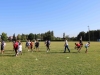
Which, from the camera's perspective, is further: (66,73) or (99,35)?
(99,35)

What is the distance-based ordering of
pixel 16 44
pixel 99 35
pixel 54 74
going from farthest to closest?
pixel 99 35 → pixel 16 44 → pixel 54 74

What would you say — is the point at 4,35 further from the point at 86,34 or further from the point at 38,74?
the point at 38,74

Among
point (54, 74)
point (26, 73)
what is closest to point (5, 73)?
point (26, 73)

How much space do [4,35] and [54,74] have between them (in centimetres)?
14846

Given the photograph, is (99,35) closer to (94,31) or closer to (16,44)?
(94,31)

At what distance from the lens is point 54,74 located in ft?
32.1

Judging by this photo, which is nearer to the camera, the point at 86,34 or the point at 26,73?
the point at 26,73

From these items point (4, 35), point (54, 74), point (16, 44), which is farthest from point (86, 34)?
point (54, 74)

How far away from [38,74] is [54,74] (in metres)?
0.87

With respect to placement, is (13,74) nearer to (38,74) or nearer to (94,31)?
(38,74)

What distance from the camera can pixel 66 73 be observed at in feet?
32.8

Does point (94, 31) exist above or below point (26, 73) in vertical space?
above

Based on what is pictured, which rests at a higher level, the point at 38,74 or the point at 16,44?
the point at 16,44

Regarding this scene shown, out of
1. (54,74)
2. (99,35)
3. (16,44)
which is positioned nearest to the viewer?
(54,74)
